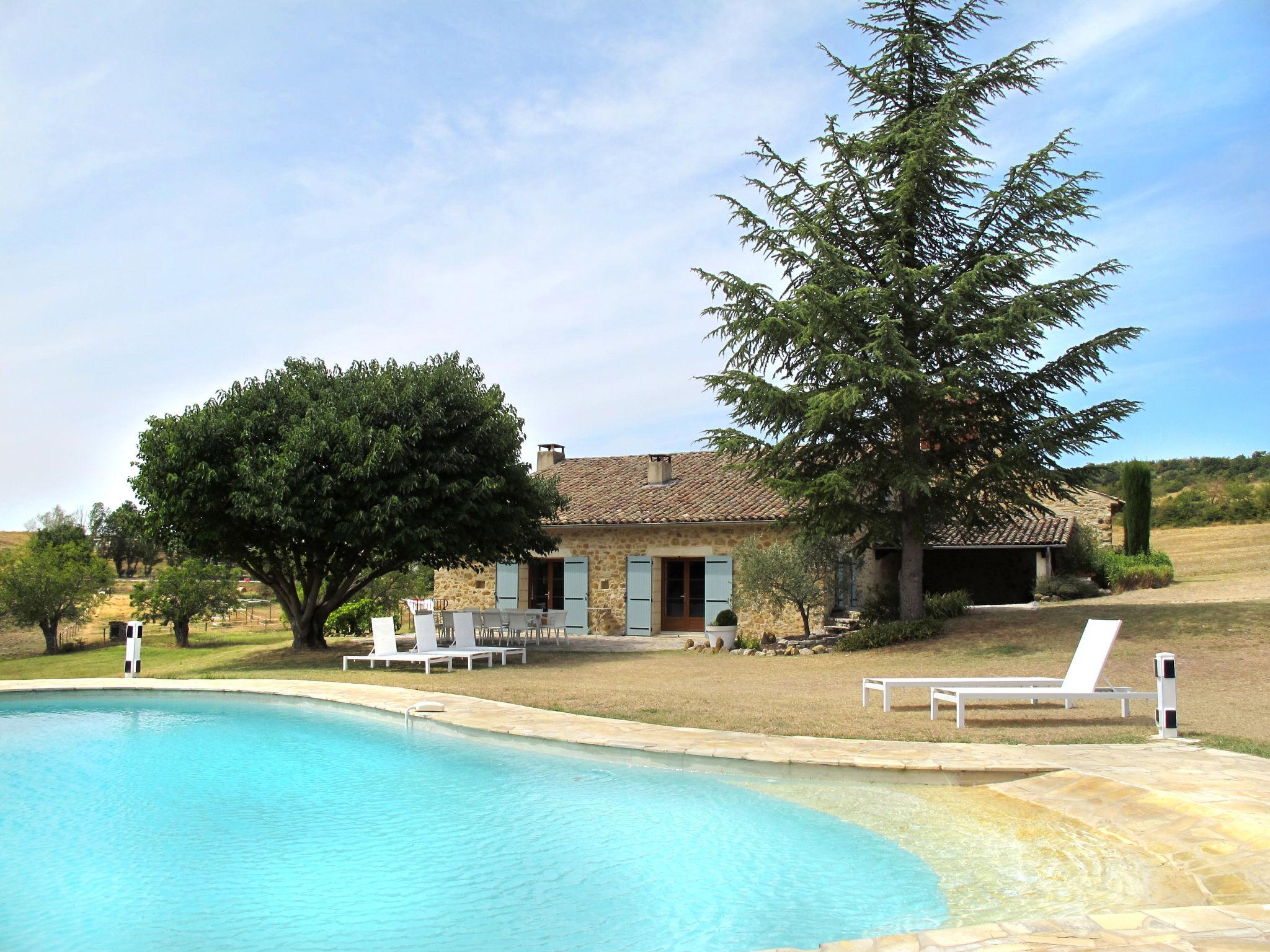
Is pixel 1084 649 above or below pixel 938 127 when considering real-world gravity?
below

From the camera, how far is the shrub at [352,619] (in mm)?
22016

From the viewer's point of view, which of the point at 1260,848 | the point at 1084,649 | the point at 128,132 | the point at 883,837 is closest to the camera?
the point at 1260,848

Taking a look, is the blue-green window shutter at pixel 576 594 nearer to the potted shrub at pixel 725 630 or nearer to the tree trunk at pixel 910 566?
the potted shrub at pixel 725 630

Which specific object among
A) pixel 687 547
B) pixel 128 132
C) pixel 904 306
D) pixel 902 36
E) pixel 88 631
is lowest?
pixel 88 631

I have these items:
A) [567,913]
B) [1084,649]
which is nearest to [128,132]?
[567,913]

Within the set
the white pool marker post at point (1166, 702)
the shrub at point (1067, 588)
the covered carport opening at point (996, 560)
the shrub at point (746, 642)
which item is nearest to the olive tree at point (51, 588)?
the shrub at point (746, 642)

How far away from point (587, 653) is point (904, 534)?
20.8 ft

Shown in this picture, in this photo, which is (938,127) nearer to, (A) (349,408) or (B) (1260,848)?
(A) (349,408)

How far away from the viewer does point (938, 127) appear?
15.0 meters

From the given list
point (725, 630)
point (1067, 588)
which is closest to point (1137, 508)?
point (1067, 588)

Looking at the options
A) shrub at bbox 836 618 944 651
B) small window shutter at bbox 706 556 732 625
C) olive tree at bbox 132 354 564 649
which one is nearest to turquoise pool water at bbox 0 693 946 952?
olive tree at bbox 132 354 564 649

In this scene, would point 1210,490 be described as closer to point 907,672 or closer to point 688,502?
point 688,502

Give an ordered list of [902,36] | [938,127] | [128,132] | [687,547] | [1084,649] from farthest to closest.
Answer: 1. [687,547]
2. [902,36]
3. [938,127]
4. [128,132]
5. [1084,649]

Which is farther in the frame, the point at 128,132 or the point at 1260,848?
the point at 128,132
